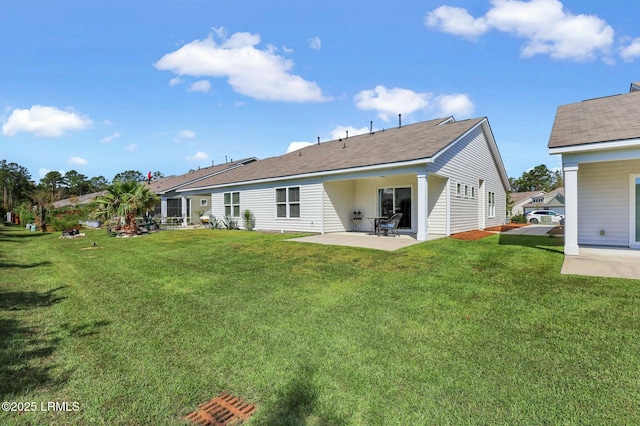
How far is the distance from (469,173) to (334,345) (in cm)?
1392

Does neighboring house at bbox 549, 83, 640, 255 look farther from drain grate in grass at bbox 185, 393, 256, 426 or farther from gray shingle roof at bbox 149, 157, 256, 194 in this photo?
gray shingle roof at bbox 149, 157, 256, 194

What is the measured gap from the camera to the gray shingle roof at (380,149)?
11.9m

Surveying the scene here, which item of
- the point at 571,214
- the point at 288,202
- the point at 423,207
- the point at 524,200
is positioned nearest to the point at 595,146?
the point at 571,214

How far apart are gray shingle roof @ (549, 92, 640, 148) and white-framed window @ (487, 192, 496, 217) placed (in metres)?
6.97

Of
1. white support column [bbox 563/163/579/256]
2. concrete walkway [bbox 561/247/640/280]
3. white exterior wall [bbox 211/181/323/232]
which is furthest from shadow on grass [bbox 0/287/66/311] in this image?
white support column [bbox 563/163/579/256]

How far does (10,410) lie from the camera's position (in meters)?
2.54

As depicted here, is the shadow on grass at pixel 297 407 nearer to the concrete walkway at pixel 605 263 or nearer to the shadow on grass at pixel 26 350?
the shadow on grass at pixel 26 350

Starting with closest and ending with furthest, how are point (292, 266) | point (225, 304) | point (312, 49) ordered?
1. point (225, 304)
2. point (292, 266)
3. point (312, 49)

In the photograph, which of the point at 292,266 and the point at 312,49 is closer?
the point at 292,266

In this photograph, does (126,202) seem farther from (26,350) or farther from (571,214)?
(571,214)

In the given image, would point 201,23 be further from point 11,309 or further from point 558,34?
point 558,34

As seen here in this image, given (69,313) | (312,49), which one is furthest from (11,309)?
(312,49)

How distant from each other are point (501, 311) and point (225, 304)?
168 inches

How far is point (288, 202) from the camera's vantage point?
15836 millimetres
